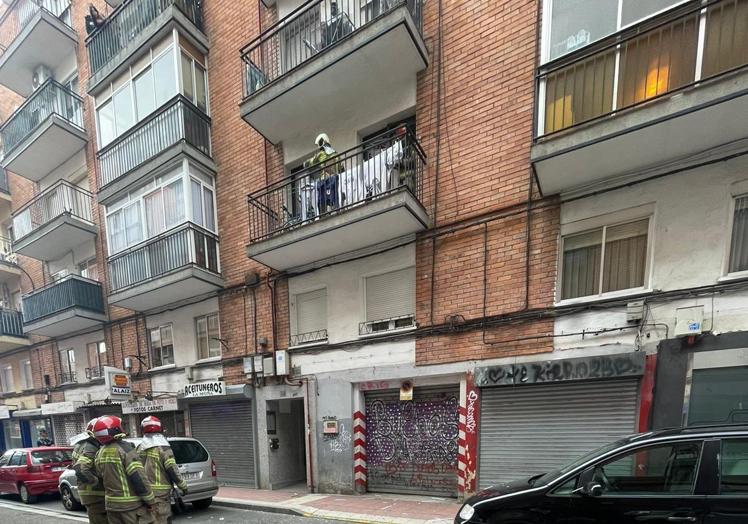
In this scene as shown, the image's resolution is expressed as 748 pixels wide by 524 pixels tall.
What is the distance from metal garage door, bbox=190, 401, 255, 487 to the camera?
8.95 m

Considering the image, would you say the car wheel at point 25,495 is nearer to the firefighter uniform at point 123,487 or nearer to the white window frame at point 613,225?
the firefighter uniform at point 123,487

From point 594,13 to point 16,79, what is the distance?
19.6m

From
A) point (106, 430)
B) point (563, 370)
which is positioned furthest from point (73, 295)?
point (563, 370)

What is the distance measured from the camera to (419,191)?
22.9ft

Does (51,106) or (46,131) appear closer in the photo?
(46,131)

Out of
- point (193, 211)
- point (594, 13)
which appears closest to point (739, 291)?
point (594, 13)

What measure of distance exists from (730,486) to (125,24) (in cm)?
1473

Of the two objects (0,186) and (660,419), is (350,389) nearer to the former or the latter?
(660,419)

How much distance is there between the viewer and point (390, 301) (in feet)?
24.1

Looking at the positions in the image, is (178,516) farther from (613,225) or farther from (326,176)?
(613,225)

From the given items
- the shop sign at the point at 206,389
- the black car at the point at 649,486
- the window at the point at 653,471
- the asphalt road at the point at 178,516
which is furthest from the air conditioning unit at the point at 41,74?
the window at the point at 653,471

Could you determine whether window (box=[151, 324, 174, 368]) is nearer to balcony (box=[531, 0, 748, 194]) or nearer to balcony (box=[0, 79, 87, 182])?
balcony (box=[0, 79, 87, 182])

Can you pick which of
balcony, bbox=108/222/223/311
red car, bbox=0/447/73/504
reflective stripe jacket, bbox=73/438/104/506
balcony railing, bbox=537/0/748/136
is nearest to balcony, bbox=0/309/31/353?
red car, bbox=0/447/73/504

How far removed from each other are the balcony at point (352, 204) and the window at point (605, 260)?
245cm
